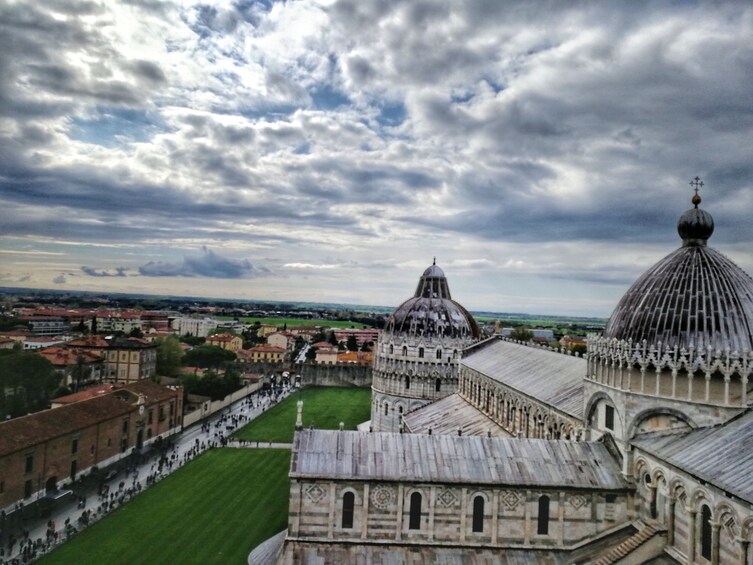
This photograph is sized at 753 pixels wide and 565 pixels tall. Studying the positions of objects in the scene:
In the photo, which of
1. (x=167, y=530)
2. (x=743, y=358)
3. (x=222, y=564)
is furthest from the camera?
(x=167, y=530)

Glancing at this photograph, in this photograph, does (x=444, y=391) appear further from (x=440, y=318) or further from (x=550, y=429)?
(x=550, y=429)

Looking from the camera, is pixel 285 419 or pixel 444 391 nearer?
pixel 444 391

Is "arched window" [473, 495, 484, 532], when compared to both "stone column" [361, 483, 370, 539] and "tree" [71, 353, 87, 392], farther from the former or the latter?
"tree" [71, 353, 87, 392]

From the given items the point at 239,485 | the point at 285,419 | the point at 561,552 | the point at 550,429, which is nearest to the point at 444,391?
the point at 285,419

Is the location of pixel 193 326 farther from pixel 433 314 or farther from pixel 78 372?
pixel 433 314

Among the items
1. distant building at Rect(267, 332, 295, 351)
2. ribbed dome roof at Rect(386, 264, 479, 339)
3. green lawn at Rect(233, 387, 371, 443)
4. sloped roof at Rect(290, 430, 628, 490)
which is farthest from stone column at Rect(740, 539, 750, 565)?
distant building at Rect(267, 332, 295, 351)

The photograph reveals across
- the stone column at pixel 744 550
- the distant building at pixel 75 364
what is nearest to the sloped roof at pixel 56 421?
the distant building at pixel 75 364

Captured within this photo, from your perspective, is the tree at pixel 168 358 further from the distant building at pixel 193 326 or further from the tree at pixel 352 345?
the distant building at pixel 193 326
